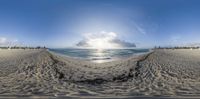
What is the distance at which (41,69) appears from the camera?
20.5 metres

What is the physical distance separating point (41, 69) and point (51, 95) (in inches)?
379

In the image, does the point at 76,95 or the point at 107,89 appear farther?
the point at 107,89

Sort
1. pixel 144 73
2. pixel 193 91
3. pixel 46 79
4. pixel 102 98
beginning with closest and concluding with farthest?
pixel 102 98, pixel 193 91, pixel 46 79, pixel 144 73

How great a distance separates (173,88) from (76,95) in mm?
5922

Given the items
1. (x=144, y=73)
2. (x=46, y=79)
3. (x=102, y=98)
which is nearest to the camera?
(x=102, y=98)

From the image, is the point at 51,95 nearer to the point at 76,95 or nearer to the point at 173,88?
the point at 76,95

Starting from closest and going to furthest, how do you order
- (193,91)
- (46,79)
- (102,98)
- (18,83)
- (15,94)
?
(102,98) → (15,94) → (193,91) → (18,83) → (46,79)

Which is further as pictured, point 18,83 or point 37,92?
point 18,83

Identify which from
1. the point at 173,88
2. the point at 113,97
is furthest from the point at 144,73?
the point at 113,97

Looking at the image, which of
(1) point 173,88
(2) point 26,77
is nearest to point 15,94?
(2) point 26,77

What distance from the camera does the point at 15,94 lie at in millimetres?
11500

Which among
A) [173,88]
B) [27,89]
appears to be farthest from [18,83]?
[173,88]

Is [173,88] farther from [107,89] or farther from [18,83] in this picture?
[18,83]

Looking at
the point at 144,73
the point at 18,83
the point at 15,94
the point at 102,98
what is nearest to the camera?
the point at 102,98
